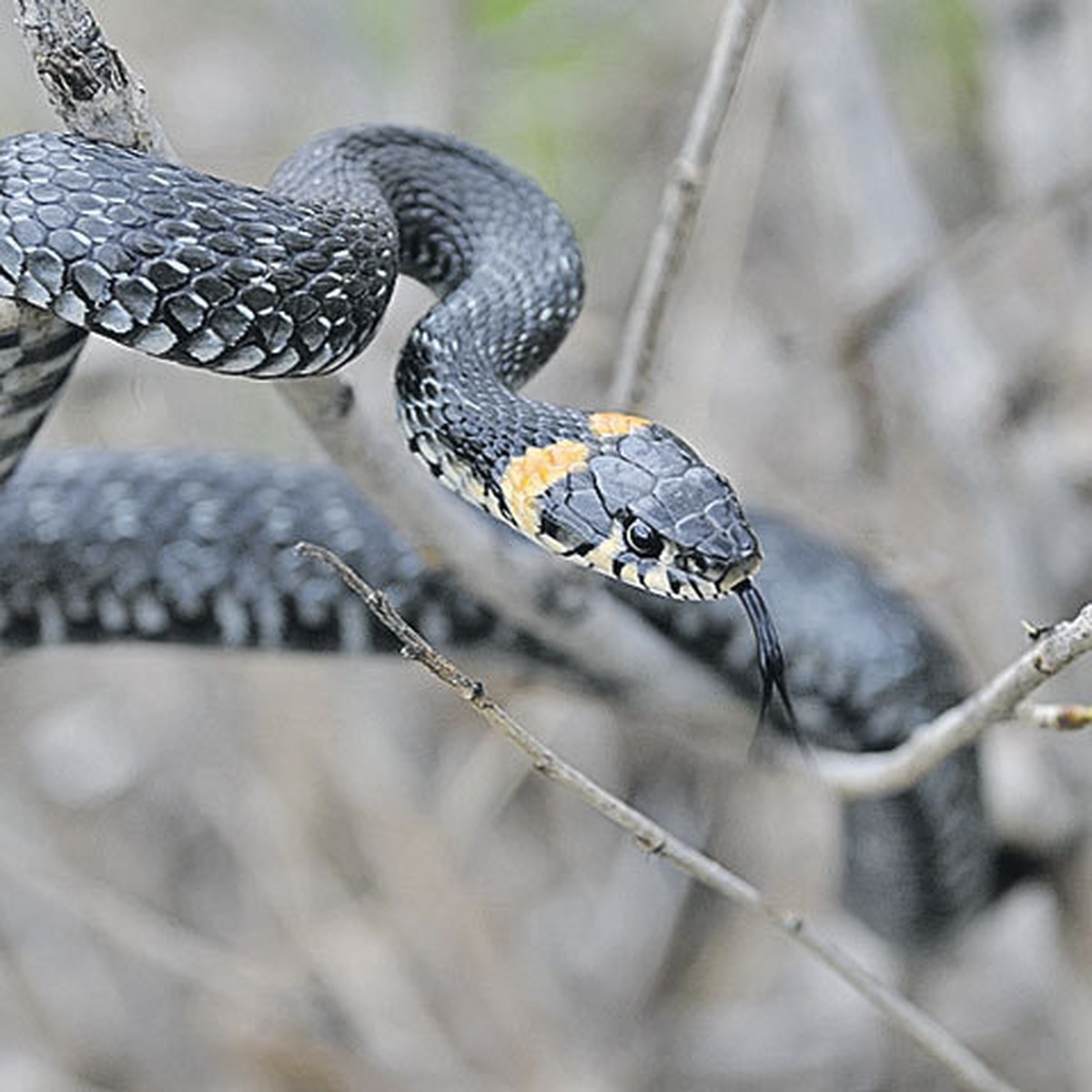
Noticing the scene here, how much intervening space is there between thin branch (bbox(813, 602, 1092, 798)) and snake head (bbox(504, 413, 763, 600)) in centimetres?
43

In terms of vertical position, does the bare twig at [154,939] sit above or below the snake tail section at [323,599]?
below

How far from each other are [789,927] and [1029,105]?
10.1ft

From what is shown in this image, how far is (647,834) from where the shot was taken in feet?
9.72

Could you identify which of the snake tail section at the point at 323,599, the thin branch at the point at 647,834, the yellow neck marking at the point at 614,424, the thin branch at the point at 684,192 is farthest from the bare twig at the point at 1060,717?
the snake tail section at the point at 323,599

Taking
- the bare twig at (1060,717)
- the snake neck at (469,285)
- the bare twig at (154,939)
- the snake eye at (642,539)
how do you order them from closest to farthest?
the bare twig at (1060,717) → the snake eye at (642,539) → the snake neck at (469,285) → the bare twig at (154,939)

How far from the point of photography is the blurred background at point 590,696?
5.31 m

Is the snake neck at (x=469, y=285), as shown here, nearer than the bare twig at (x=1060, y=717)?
No

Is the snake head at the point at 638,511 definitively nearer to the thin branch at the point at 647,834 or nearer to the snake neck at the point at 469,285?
the snake neck at the point at 469,285

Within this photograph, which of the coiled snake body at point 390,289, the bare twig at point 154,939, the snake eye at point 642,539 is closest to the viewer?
the coiled snake body at point 390,289

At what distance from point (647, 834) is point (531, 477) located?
618 millimetres

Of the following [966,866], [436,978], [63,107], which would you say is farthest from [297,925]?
[63,107]

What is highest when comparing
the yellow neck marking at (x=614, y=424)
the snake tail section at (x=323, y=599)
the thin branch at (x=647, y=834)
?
the yellow neck marking at (x=614, y=424)

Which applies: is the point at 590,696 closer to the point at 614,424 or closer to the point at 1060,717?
the point at 614,424

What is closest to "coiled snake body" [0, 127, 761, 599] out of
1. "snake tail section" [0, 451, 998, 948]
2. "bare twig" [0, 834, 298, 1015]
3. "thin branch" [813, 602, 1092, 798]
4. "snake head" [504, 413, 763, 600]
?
"snake head" [504, 413, 763, 600]
